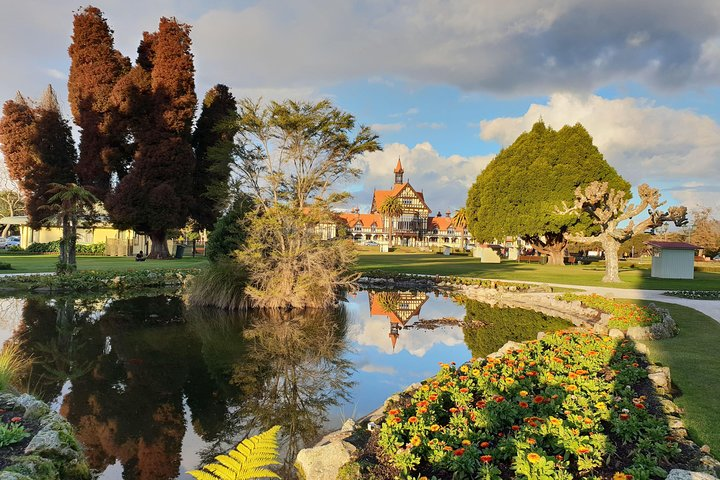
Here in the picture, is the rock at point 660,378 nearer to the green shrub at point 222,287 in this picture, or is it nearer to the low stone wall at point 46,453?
the low stone wall at point 46,453

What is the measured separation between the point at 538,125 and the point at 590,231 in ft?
39.5

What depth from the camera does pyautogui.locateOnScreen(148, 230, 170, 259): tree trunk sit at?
31344mm

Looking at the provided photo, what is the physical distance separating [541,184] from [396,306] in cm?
2701

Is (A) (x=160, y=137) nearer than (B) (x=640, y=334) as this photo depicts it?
No

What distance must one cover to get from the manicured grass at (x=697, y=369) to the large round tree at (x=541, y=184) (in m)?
26.1

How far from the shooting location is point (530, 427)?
4.19m

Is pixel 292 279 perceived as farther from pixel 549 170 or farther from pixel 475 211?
pixel 475 211

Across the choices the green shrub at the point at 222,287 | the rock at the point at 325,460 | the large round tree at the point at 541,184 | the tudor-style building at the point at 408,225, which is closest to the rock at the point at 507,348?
the rock at the point at 325,460

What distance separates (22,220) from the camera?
134ft

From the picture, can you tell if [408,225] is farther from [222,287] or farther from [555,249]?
[222,287]

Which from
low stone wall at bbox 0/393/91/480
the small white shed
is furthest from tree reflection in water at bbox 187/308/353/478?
the small white shed

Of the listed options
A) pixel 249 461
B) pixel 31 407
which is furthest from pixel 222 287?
pixel 249 461

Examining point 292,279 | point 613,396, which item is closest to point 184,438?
point 613,396

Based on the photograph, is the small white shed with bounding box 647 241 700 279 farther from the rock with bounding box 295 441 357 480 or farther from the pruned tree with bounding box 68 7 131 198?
the pruned tree with bounding box 68 7 131 198
